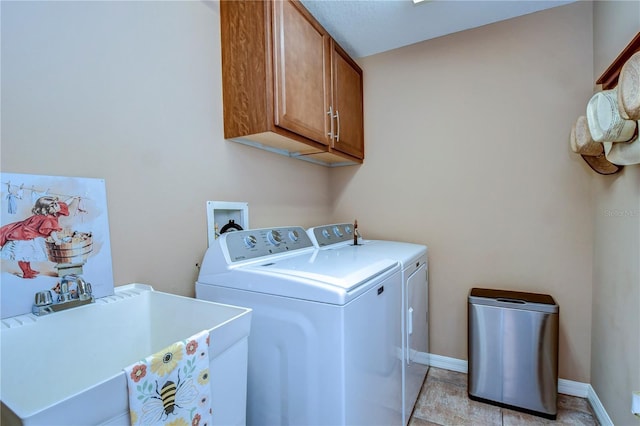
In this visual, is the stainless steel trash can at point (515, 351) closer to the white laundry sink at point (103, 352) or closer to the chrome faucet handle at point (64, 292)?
the white laundry sink at point (103, 352)

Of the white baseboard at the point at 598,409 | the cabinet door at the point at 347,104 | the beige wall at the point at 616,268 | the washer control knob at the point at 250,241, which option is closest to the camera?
the beige wall at the point at 616,268

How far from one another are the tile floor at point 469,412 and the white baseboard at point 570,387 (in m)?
0.04

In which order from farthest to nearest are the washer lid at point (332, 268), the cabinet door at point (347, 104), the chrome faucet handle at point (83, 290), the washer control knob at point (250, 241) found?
1. the cabinet door at point (347, 104)
2. the washer control knob at point (250, 241)
3. the washer lid at point (332, 268)
4. the chrome faucet handle at point (83, 290)

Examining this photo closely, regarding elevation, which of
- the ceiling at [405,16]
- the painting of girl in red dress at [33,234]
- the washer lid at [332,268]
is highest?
the ceiling at [405,16]

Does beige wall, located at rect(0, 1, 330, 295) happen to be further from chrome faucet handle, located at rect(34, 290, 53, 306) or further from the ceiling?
the ceiling

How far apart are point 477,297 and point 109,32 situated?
7.68 feet

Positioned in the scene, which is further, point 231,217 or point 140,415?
point 231,217

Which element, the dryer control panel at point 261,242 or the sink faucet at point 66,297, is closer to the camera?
the sink faucet at point 66,297

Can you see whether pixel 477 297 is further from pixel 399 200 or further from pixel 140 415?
pixel 140 415

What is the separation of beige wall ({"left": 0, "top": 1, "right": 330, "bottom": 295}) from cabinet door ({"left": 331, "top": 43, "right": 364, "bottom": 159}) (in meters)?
0.76

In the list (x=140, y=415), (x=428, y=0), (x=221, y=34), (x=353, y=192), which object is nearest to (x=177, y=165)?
(x=221, y=34)

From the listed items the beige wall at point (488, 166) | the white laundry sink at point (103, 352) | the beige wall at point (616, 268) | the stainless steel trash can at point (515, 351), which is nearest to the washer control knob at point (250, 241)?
the white laundry sink at point (103, 352)

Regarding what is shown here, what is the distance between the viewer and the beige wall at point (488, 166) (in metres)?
1.87

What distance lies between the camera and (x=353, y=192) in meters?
2.58
